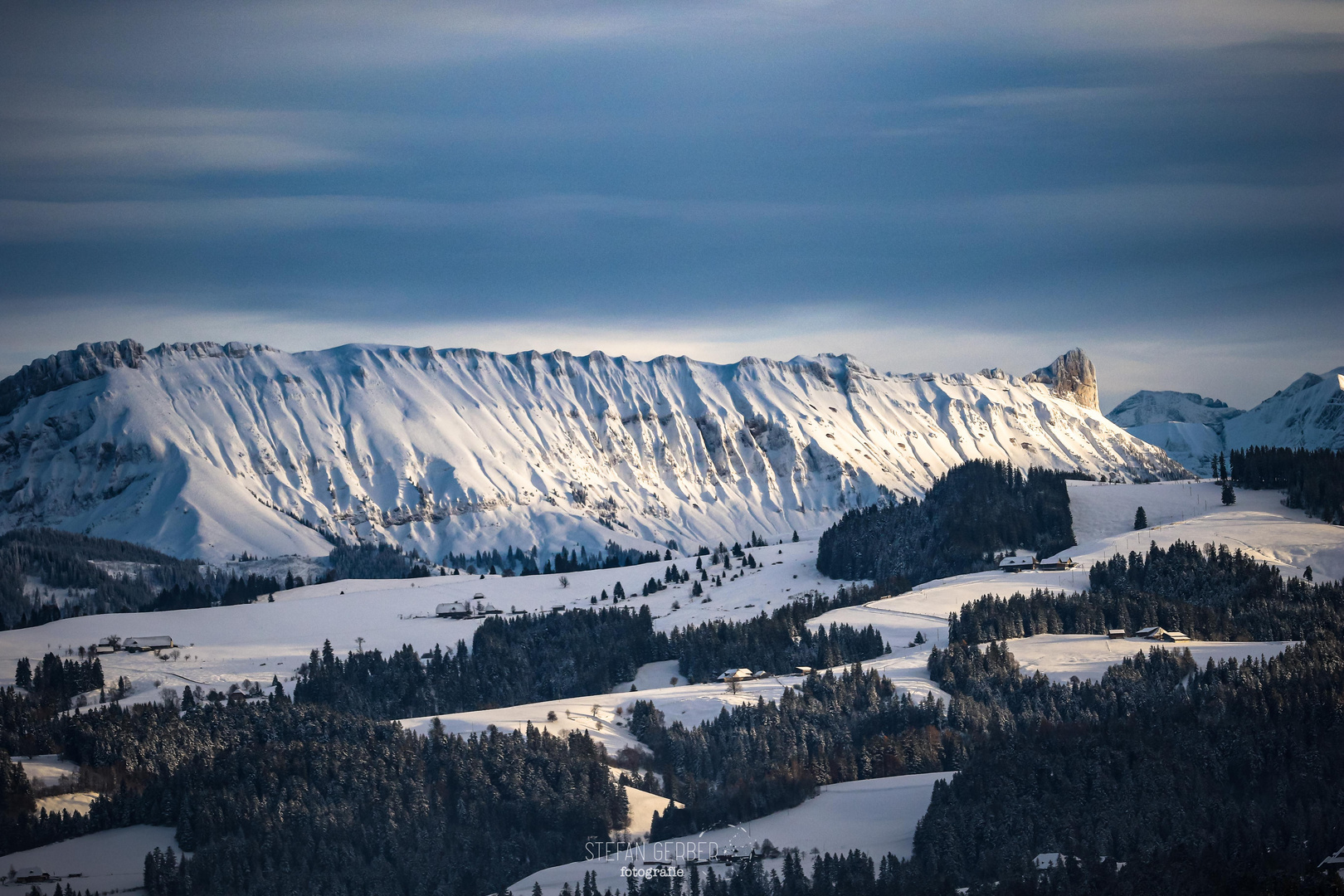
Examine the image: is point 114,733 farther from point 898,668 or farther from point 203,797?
point 898,668

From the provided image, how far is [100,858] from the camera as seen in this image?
465 ft

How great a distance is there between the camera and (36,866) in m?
139

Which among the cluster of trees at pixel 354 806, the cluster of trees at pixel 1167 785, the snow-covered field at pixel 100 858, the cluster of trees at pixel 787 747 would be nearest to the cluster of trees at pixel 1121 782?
the cluster of trees at pixel 1167 785

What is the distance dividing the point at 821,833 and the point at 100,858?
60.3 meters

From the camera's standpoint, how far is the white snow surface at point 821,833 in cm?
13388

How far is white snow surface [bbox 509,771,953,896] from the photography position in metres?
134

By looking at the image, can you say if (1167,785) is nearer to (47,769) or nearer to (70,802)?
(70,802)

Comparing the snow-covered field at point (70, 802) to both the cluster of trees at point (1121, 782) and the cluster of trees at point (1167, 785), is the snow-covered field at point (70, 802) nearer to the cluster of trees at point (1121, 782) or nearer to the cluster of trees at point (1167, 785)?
the cluster of trees at point (1121, 782)

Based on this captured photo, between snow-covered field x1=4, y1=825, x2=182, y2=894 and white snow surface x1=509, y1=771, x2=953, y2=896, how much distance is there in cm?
3203

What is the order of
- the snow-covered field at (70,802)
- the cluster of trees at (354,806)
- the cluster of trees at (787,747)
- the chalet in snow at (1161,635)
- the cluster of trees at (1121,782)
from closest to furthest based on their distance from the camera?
the cluster of trees at (1121,782) < the cluster of trees at (354,806) < the cluster of trees at (787,747) < the snow-covered field at (70,802) < the chalet in snow at (1161,635)

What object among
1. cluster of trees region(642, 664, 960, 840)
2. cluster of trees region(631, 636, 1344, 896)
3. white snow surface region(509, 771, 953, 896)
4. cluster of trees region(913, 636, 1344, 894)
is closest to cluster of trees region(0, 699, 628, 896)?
cluster of trees region(642, 664, 960, 840)

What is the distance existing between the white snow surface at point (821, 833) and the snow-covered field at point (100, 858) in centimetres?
3203

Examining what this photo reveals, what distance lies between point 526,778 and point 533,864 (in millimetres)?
11084

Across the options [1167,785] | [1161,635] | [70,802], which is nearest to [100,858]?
[70,802]
